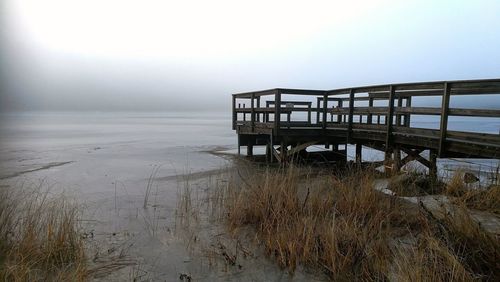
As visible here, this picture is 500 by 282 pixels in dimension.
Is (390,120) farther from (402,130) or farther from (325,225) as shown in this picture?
(325,225)

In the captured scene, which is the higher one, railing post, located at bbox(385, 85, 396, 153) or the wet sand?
railing post, located at bbox(385, 85, 396, 153)

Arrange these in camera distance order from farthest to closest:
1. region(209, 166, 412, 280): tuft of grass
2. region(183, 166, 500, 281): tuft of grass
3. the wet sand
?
the wet sand → region(209, 166, 412, 280): tuft of grass → region(183, 166, 500, 281): tuft of grass

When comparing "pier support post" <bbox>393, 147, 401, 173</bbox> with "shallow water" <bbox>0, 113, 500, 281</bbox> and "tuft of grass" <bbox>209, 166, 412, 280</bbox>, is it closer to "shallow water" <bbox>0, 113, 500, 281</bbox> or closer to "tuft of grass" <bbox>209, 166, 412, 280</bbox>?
"shallow water" <bbox>0, 113, 500, 281</bbox>

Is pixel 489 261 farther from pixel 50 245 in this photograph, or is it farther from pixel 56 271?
pixel 50 245

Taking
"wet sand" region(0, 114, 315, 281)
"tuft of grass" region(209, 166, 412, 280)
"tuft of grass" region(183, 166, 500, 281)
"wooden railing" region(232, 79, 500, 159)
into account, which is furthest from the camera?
"wooden railing" region(232, 79, 500, 159)

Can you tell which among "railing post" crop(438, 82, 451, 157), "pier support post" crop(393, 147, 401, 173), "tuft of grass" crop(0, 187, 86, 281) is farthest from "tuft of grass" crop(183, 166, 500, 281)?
"pier support post" crop(393, 147, 401, 173)

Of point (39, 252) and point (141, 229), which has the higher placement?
point (39, 252)

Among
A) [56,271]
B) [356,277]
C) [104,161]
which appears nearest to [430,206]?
[356,277]

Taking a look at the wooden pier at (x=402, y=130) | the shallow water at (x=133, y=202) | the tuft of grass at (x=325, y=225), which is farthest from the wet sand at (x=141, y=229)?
the wooden pier at (x=402, y=130)

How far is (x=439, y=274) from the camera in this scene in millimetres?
3137

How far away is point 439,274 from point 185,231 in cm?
344

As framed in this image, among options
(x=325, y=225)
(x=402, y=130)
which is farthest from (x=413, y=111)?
(x=325, y=225)

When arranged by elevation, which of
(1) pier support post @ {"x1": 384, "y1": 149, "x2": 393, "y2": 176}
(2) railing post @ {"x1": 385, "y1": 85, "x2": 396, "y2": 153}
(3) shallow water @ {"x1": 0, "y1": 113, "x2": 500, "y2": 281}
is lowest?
(3) shallow water @ {"x1": 0, "y1": 113, "x2": 500, "y2": 281}

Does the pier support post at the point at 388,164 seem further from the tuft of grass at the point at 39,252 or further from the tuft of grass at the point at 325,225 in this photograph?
the tuft of grass at the point at 39,252
